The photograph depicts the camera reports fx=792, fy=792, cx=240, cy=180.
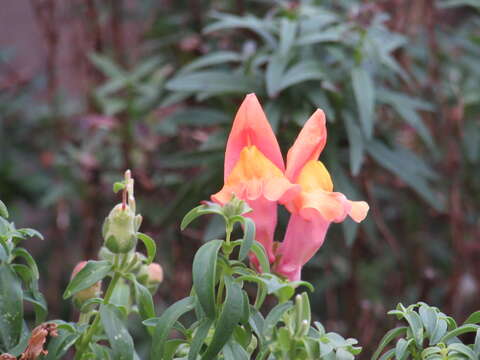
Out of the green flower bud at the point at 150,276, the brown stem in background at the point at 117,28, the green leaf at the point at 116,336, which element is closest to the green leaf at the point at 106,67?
the brown stem in background at the point at 117,28

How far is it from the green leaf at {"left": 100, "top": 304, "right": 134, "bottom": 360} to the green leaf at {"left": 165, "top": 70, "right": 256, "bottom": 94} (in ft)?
2.07

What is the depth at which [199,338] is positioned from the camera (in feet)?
1.52

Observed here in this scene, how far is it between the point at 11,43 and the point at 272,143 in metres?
1.61

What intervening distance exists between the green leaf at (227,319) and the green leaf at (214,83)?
0.67 meters

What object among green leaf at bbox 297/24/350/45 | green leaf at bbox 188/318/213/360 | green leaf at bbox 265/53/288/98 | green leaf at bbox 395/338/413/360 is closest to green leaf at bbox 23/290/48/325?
green leaf at bbox 188/318/213/360

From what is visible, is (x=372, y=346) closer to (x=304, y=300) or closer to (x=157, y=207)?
(x=157, y=207)

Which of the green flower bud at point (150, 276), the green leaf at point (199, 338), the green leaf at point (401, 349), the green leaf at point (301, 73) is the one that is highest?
the green leaf at point (199, 338)

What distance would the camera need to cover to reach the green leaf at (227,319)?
0.45 meters

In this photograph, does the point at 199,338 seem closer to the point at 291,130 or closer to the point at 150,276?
the point at 150,276

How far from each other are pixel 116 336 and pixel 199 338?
6 centimetres

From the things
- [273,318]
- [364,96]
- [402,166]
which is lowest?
[402,166]

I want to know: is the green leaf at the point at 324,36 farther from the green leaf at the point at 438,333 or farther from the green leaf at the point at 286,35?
the green leaf at the point at 438,333

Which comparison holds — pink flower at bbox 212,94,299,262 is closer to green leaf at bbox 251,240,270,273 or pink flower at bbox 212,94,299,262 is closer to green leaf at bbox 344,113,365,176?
green leaf at bbox 251,240,270,273

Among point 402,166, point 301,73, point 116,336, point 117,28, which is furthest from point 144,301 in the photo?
point 117,28
